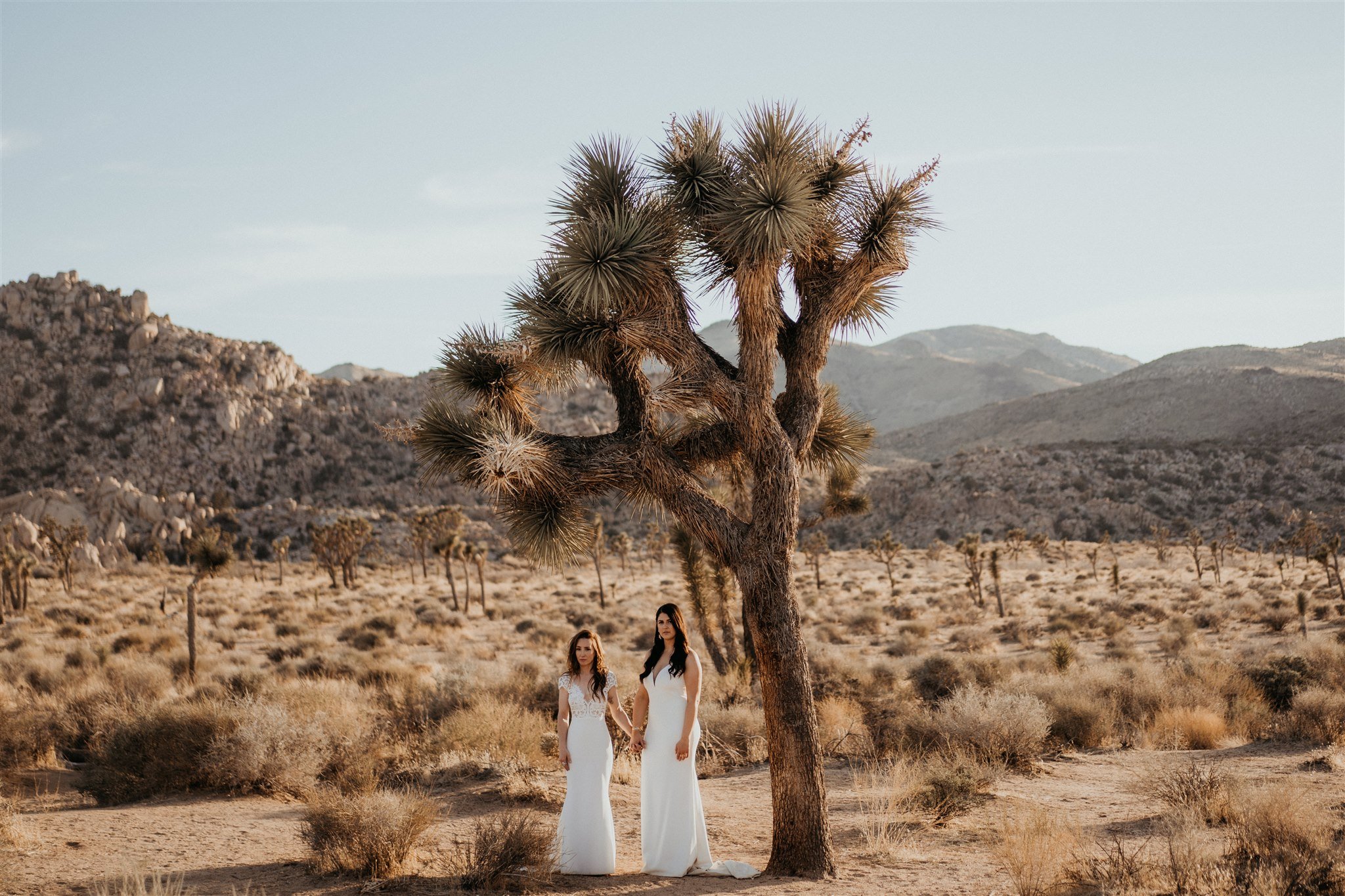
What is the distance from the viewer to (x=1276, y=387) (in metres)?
73.8

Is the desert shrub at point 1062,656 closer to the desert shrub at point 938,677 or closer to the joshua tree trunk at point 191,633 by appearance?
the desert shrub at point 938,677

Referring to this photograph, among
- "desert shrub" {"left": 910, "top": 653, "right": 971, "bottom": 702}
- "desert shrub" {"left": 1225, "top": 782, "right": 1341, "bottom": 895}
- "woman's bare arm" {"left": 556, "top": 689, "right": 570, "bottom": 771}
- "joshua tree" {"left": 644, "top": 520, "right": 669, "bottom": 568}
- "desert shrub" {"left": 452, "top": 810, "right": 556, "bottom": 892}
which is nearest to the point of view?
"desert shrub" {"left": 1225, "top": 782, "right": 1341, "bottom": 895}

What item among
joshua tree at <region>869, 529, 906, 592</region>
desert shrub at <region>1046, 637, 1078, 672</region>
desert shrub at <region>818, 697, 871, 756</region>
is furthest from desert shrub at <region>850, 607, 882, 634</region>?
desert shrub at <region>818, 697, 871, 756</region>

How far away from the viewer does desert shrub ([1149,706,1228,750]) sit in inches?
458

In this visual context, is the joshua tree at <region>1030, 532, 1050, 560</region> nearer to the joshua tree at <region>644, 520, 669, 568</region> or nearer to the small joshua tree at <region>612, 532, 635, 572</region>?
the joshua tree at <region>644, 520, 669, 568</region>

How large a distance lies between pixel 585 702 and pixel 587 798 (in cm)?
69

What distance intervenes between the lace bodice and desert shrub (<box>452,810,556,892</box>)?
860mm

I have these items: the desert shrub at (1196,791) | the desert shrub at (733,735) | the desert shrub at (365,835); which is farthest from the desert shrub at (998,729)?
the desert shrub at (365,835)

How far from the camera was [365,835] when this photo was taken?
641cm

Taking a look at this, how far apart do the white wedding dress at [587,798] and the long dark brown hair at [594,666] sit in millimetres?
52

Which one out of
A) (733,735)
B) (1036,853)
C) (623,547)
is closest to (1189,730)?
(733,735)

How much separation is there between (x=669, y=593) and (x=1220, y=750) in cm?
2531

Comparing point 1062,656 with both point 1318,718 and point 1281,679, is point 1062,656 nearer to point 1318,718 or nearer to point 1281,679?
point 1281,679

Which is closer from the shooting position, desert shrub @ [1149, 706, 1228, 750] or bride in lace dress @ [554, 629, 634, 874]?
bride in lace dress @ [554, 629, 634, 874]
